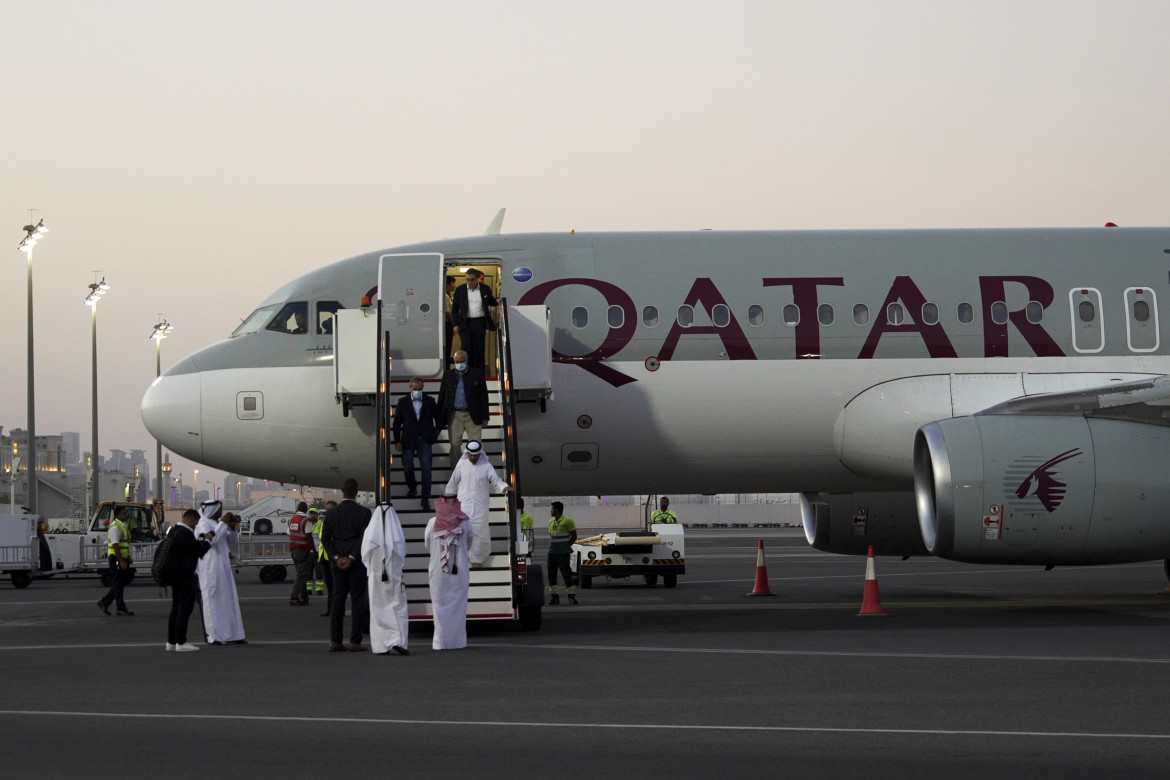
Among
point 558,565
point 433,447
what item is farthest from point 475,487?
point 558,565

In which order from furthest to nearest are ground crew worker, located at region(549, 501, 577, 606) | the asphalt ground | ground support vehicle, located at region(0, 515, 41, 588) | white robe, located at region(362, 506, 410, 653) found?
ground support vehicle, located at region(0, 515, 41, 588) → ground crew worker, located at region(549, 501, 577, 606) → white robe, located at region(362, 506, 410, 653) → the asphalt ground

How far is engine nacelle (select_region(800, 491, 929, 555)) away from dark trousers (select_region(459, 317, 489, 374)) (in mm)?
6694

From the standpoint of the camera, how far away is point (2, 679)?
1396 centimetres

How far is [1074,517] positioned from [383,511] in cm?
883

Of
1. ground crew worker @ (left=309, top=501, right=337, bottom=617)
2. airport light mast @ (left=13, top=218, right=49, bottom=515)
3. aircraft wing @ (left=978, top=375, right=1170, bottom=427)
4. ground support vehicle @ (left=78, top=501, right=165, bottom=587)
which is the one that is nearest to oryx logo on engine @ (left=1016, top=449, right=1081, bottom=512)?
aircraft wing @ (left=978, top=375, right=1170, bottom=427)

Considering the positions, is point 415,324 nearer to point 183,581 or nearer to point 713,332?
point 713,332

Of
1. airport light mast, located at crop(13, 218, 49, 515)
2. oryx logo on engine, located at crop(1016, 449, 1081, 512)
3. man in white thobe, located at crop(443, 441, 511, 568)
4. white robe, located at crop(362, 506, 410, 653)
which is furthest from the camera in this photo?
airport light mast, located at crop(13, 218, 49, 515)

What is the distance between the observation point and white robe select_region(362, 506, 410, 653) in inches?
634

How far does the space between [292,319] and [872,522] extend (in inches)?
399

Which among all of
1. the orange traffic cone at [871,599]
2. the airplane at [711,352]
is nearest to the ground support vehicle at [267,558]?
the airplane at [711,352]

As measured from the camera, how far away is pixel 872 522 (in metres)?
23.5

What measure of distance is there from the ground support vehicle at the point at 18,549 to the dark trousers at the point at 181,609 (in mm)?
22715

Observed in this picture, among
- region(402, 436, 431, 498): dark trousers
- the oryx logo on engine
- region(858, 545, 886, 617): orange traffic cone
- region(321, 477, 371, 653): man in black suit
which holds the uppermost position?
region(402, 436, 431, 498): dark trousers

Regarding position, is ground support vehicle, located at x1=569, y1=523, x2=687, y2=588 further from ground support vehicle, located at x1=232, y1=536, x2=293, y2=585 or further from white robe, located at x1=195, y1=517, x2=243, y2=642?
white robe, located at x1=195, y1=517, x2=243, y2=642
